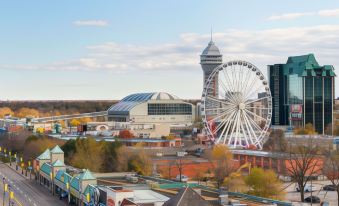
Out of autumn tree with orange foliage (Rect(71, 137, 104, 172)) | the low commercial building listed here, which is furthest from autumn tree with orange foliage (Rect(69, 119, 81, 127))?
the low commercial building

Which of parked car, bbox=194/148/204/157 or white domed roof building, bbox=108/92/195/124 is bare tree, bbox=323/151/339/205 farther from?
white domed roof building, bbox=108/92/195/124

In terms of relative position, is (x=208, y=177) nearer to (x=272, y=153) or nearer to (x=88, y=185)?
(x=272, y=153)

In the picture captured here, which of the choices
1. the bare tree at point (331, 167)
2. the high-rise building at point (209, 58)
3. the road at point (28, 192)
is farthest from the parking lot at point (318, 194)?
the high-rise building at point (209, 58)

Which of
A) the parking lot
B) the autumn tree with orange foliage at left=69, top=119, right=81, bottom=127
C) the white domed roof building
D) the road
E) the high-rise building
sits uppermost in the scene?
the high-rise building

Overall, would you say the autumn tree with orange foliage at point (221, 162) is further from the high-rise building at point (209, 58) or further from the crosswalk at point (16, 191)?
the high-rise building at point (209, 58)

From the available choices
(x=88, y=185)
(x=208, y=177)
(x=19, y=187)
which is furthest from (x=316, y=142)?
(x=88, y=185)

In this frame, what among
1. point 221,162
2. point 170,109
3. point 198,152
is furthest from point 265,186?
point 170,109

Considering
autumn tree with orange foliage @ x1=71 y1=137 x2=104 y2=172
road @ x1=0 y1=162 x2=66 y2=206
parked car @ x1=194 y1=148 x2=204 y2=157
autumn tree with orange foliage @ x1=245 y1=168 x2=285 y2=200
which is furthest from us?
parked car @ x1=194 y1=148 x2=204 y2=157
